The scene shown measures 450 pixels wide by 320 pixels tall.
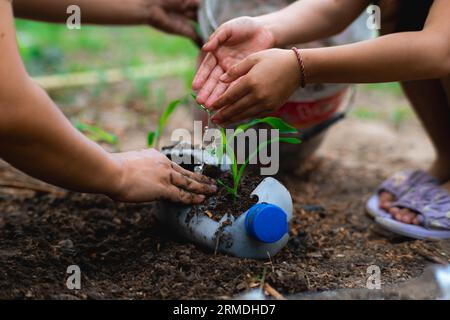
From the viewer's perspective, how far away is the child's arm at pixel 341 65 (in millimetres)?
1501

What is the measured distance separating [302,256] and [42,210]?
85 cm

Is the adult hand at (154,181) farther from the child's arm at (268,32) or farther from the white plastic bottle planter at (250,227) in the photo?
the child's arm at (268,32)

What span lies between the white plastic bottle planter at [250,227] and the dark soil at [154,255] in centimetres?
3

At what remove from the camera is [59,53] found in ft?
12.0

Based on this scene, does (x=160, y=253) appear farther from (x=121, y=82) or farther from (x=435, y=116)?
(x=121, y=82)

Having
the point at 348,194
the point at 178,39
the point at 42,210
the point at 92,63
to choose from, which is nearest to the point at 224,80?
the point at 42,210

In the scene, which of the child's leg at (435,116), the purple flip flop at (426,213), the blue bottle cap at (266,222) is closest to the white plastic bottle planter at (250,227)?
the blue bottle cap at (266,222)

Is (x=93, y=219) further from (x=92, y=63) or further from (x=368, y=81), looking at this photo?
(x=92, y=63)

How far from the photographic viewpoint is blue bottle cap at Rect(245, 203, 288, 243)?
1.42 meters

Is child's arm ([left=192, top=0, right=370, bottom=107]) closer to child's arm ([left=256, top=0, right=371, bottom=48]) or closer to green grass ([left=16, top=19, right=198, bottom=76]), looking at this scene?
child's arm ([left=256, top=0, right=371, bottom=48])

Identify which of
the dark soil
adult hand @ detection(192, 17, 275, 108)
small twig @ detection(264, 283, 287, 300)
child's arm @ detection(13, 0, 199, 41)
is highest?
child's arm @ detection(13, 0, 199, 41)

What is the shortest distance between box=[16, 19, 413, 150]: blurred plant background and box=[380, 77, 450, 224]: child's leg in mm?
985

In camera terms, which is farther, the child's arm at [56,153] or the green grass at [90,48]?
the green grass at [90,48]

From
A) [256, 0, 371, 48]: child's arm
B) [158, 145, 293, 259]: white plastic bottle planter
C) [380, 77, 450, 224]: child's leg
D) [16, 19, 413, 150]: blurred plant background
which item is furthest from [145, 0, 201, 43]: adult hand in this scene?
[158, 145, 293, 259]: white plastic bottle planter
